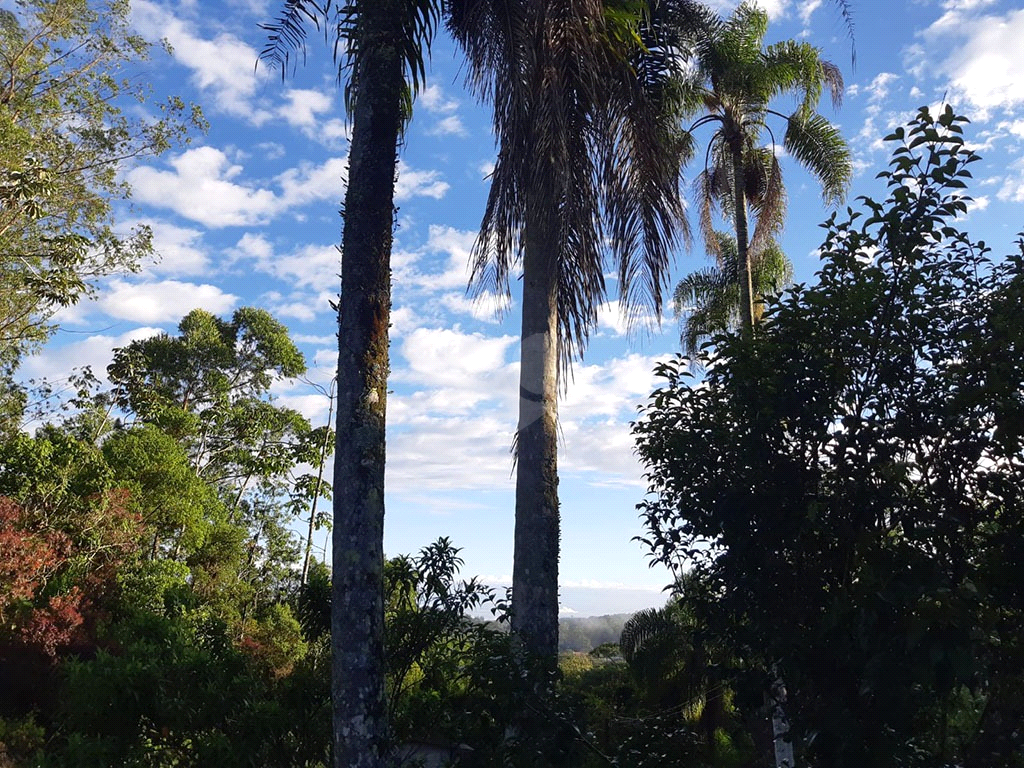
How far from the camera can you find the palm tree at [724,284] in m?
16.8

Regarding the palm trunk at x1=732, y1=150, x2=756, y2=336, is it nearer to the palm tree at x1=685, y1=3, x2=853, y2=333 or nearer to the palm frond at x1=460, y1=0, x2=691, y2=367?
the palm tree at x1=685, y1=3, x2=853, y2=333

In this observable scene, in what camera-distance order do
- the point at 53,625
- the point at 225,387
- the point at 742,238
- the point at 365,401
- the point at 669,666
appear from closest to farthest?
1. the point at 365,401
2. the point at 742,238
3. the point at 53,625
4. the point at 669,666
5. the point at 225,387

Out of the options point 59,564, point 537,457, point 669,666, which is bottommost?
point 669,666

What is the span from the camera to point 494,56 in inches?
→ 308

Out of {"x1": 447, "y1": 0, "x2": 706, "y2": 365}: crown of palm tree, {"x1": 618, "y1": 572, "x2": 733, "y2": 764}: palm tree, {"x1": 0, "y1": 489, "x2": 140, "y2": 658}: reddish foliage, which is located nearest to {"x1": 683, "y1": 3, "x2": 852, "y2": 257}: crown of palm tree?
{"x1": 447, "y1": 0, "x2": 706, "y2": 365}: crown of palm tree

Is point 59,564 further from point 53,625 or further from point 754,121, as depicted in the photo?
point 754,121

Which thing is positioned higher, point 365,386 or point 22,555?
point 365,386

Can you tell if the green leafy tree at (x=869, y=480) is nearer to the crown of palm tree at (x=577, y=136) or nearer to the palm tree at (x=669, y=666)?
the crown of palm tree at (x=577, y=136)

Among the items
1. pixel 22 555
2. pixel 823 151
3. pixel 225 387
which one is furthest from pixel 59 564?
pixel 823 151

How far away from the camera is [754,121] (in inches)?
568

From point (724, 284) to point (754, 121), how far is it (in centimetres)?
401

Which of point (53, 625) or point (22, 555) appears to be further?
point (22, 555)

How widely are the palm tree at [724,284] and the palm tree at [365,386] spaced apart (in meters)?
10.1

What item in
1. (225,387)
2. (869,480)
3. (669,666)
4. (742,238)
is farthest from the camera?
(225,387)
